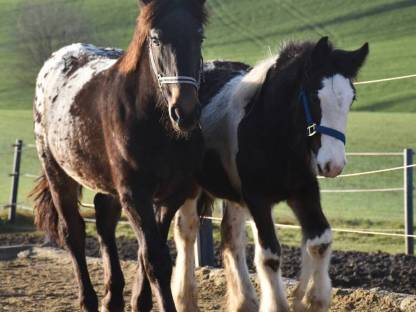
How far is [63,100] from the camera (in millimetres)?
6285

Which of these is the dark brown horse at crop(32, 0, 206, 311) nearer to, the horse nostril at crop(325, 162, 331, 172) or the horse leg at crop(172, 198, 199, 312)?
the horse leg at crop(172, 198, 199, 312)

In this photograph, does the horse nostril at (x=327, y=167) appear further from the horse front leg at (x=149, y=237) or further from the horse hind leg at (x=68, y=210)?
the horse hind leg at (x=68, y=210)

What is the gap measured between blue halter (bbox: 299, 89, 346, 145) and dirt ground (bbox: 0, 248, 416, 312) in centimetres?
175

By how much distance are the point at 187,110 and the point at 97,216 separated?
243 centimetres

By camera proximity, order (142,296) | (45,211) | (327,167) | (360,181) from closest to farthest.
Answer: (327,167)
(142,296)
(45,211)
(360,181)

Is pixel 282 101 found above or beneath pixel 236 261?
above

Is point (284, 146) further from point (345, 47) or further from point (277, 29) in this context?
point (277, 29)

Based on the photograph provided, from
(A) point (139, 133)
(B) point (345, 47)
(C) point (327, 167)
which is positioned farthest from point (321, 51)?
(B) point (345, 47)

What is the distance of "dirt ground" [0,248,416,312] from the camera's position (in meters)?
6.58

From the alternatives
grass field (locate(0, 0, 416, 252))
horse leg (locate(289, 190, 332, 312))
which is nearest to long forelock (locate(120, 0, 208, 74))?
horse leg (locate(289, 190, 332, 312))

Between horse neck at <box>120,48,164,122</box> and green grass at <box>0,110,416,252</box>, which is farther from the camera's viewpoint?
green grass at <box>0,110,416,252</box>

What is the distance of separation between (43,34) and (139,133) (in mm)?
42458

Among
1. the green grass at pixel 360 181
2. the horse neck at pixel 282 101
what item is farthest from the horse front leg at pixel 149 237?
the green grass at pixel 360 181

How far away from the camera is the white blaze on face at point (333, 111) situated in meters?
5.04
